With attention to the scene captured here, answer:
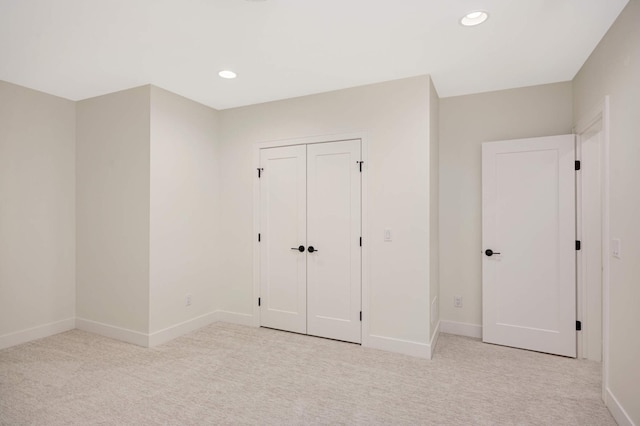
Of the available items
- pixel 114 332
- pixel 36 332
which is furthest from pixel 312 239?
pixel 36 332

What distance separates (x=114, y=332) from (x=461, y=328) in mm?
3871

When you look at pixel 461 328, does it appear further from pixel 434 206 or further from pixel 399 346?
pixel 434 206

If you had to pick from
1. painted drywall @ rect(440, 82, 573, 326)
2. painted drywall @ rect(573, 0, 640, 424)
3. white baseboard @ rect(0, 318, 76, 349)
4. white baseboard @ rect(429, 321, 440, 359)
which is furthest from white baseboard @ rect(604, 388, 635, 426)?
white baseboard @ rect(0, 318, 76, 349)

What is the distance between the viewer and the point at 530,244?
3.29m

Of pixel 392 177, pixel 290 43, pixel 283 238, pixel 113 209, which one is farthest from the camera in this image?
pixel 283 238

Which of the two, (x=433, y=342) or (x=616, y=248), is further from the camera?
(x=433, y=342)

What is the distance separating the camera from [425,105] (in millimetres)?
3098

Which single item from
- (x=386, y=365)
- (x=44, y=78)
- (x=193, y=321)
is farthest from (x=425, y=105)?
(x=44, y=78)

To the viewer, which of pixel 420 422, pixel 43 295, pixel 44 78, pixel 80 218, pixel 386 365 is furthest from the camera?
pixel 80 218

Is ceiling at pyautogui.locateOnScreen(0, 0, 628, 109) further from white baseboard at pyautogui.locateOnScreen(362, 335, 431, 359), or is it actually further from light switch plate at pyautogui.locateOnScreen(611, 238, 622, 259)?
white baseboard at pyautogui.locateOnScreen(362, 335, 431, 359)

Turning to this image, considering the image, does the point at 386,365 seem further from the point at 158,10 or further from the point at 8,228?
the point at 8,228

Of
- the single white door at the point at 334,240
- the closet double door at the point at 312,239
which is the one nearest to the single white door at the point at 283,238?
the closet double door at the point at 312,239

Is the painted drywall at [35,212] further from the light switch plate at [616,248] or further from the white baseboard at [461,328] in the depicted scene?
the light switch plate at [616,248]

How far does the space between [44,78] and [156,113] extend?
1.07m
